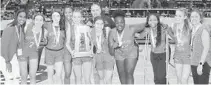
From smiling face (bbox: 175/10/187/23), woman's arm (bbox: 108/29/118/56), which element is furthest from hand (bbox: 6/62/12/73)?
smiling face (bbox: 175/10/187/23)

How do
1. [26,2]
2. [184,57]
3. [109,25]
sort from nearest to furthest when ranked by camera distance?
[184,57] < [109,25] < [26,2]

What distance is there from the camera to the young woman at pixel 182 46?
5316mm

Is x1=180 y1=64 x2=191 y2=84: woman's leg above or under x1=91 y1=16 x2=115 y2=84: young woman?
under

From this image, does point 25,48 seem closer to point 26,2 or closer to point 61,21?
point 61,21

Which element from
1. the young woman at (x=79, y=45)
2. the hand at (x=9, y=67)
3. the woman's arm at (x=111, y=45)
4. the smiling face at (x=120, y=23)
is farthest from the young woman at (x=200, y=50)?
the hand at (x=9, y=67)

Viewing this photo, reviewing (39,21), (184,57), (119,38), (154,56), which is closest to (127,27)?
(119,38)

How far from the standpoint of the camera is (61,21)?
5617 mm

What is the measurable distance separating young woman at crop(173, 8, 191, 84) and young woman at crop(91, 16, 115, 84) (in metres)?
1.06

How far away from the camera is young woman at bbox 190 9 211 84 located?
4.74m

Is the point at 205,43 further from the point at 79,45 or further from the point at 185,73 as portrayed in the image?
the point at 79,45

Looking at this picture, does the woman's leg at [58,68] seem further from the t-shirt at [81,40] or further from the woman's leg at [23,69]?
the woman's leg at [23,69]

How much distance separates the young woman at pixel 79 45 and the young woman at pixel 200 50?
1.62m

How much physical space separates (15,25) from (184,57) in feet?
8.86

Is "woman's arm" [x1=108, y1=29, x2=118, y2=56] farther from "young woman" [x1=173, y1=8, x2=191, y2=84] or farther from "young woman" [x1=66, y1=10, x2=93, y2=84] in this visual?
"young woman" [x1=173, y1=8, x2=191, y2=84]
